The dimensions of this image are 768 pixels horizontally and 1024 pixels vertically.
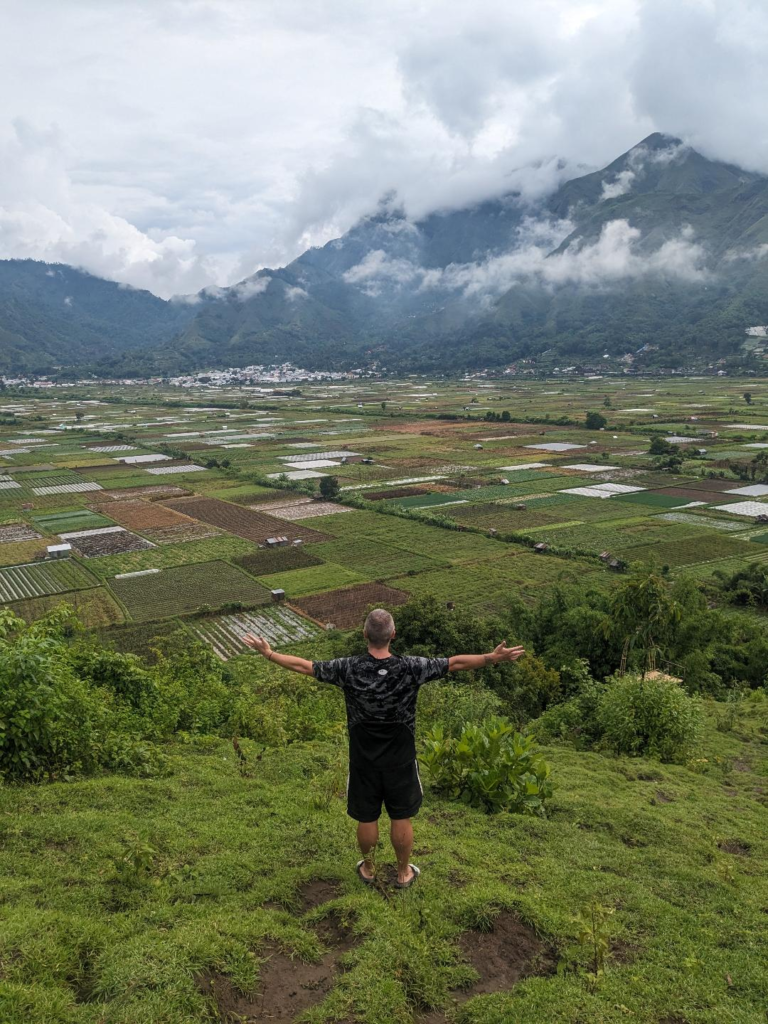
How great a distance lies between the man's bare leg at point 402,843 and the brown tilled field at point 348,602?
3206 cm

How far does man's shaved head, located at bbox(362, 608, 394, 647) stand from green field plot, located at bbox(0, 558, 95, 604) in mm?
45690

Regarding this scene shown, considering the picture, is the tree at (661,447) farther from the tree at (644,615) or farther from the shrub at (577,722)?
the shrub at (577,722)

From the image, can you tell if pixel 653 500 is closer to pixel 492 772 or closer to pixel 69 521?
pixel 69 521

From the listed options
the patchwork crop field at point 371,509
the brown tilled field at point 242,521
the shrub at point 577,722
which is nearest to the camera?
the shrub at point 577,722

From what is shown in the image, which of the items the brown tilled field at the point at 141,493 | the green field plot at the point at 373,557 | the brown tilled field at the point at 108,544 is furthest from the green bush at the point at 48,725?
the brown tilled field at the point at 141,493

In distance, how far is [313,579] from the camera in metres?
49.1

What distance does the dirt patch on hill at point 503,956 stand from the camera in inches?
248

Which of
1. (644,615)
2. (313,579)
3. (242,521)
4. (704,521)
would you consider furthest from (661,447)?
(644,615)

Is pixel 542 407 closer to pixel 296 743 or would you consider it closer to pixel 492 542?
pixel 492 542

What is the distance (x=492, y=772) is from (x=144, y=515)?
214ft

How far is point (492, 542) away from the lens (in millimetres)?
56812

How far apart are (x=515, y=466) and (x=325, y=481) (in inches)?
1141

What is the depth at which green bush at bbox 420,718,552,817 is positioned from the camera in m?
10.3

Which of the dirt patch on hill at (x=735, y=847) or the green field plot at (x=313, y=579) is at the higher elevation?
the dirt patch on hill at (x=735, y=847)
